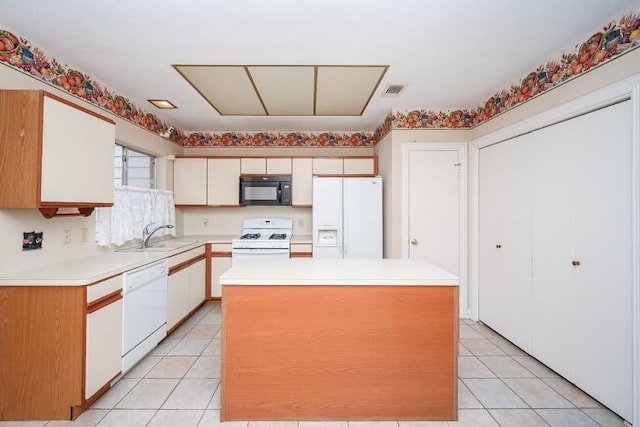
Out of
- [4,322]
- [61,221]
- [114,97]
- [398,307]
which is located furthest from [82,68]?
[398,307]

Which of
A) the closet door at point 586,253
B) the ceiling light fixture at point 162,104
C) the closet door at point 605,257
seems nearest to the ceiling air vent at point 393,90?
the closet door at point 586,253

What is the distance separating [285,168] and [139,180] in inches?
71.0

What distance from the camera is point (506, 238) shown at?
9.20 feet

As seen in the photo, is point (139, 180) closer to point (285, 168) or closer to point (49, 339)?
point (285, 168)

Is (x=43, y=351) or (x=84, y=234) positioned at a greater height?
(x=84, y=234)

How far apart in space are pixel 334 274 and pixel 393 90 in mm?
1957

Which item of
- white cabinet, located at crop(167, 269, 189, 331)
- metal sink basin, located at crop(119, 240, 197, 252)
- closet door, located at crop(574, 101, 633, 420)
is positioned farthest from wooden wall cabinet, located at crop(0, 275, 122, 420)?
closet door, located at crop(574, 101, 633, 420)

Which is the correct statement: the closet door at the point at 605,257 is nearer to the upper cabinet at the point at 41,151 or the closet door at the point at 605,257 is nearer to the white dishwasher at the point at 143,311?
the white dishwasher at the point at 143,311

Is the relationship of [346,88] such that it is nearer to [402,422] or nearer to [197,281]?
[402,422]

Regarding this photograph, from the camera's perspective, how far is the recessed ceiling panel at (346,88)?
2396 millimetres

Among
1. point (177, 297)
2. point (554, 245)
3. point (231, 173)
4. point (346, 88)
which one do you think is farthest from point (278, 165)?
point (554, 245)

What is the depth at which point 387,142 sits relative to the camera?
3580 millimetres

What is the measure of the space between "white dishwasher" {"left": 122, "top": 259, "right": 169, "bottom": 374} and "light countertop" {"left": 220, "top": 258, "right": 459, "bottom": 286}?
891 mm

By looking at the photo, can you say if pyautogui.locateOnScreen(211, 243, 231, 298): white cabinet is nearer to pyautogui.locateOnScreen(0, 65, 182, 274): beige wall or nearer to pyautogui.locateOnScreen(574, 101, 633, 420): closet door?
pyautogui.locateOnScreen(0, 65, 182, 274): beige wall
